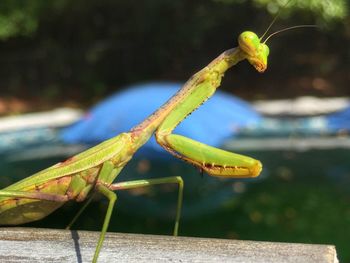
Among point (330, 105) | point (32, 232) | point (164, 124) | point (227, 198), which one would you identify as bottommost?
point (32, 232)

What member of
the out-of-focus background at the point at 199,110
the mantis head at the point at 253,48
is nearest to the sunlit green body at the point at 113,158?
the mantis head at the point at 253,48

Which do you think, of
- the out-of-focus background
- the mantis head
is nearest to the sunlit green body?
the mantis head

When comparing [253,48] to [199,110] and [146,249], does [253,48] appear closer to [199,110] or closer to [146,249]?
[146,249]

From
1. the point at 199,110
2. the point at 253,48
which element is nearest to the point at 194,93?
→ the point at 253,48

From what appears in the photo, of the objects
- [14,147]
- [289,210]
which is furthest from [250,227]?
[14,147]

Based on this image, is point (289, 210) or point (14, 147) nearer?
point (289, 210)

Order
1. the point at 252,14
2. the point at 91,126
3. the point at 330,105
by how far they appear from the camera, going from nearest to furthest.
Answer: the point at 91,126 < the point at 330,105 < the point at 252,14

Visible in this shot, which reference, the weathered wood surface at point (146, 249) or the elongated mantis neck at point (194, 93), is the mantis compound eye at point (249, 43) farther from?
the weathered wood surface at point (146, 249)

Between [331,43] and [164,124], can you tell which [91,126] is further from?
[331,43]
